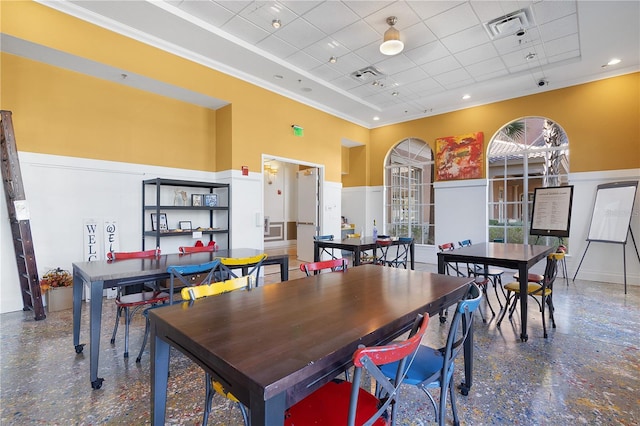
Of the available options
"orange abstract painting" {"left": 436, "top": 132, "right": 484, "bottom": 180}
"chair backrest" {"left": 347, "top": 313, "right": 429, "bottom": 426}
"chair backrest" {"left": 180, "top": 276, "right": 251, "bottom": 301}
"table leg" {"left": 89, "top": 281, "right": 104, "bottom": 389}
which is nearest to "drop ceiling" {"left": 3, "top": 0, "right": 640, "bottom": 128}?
"orange abstract painting" {"left": 436, "top": 132, "right": 484, "bottom": 180}

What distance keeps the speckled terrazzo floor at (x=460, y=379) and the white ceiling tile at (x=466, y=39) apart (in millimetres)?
3865

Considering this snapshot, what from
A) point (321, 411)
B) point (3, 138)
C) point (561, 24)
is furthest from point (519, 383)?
point (3, 138)

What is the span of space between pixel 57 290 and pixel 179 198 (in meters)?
2.05

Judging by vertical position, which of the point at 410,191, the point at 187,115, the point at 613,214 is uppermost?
the point at 187,115

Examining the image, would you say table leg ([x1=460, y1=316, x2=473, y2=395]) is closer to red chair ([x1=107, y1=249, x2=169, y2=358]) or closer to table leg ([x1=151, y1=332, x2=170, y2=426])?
table leg ([x1=151, y1=332, x2=170, y2=426])

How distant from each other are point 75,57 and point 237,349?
15.1 feet

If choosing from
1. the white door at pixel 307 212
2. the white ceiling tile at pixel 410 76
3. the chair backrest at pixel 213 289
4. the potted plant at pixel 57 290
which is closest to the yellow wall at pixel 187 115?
the white door at pixel 307 212

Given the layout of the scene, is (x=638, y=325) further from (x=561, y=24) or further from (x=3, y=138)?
(x=3, y=138)

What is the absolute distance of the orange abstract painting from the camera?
6.76 m

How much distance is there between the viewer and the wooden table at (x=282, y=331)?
3.01ft

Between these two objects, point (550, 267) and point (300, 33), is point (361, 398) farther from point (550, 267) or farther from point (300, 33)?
point (300, 33)

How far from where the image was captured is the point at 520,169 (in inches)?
255

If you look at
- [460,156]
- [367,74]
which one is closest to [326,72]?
[367,74]

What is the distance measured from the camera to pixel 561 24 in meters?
4.13
